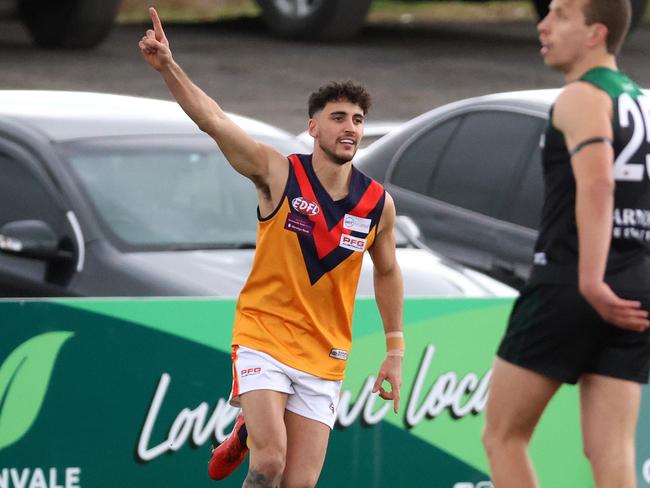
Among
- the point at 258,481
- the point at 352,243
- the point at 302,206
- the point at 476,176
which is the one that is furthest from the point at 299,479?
the point at 476,176

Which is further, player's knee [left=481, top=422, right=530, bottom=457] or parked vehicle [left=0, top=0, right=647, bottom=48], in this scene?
parked vehicle [left=0, top=0, right=647, bottom=48]

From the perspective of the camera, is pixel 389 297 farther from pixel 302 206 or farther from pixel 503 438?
pixel 503 438

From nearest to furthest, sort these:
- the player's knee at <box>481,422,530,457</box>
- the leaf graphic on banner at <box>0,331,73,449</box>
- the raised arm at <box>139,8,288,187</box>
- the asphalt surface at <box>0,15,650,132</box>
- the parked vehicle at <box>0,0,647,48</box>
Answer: the player's knee at <box>481,422,530,457</box>
the raised arm at <box>139,8,288,187</box>
the leaf graphic on banner at <box>0,331,73,449</box>
the asphalt surface at <box>0,15,650,132</box>
the parked vehicle at <box>0,0,647,48</box>

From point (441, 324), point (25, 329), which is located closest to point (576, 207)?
point (441, 324)

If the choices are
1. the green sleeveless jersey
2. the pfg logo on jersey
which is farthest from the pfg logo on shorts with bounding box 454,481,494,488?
the green sleeveless jersey

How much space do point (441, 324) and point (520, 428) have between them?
1.65 m

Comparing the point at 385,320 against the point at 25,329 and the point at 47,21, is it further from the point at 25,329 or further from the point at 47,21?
the point at 47,21

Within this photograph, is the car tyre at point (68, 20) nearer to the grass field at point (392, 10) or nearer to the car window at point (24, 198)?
the grass field at point (392, 10)

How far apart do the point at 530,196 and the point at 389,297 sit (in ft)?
8.70

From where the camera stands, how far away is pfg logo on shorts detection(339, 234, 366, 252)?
18.7ft

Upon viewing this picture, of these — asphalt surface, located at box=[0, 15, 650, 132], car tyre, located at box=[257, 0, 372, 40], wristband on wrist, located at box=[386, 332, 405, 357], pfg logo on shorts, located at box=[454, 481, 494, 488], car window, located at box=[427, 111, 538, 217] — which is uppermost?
car tyre, located at box=[257, 0, 372, 40]

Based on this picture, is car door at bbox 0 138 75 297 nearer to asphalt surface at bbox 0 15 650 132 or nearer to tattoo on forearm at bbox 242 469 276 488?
tattoo on forearm at bbox 242 469 276 488

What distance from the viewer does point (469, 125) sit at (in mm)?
8875

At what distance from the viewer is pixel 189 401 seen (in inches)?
251
